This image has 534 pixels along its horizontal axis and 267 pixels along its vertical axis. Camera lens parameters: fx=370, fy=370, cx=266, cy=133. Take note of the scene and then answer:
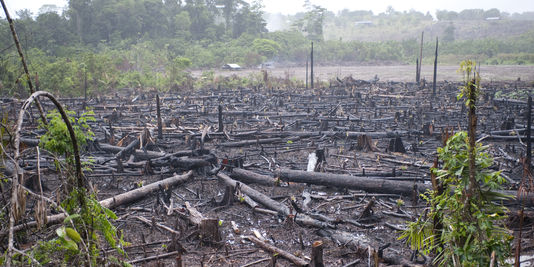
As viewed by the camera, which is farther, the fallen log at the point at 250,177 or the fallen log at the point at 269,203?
the fallen log at the point at 250,177

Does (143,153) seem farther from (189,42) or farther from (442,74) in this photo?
(189,42)

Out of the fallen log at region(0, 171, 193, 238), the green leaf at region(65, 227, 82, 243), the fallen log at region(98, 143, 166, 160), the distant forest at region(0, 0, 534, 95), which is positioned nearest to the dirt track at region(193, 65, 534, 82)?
the distant forest at region(0, 0, 534, 95)

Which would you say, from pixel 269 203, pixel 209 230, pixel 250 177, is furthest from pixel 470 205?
pixel 250 177

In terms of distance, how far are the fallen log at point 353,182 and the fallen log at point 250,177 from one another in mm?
240

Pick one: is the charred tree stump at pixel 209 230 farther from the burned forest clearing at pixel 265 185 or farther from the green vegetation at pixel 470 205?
the green vegetation at pixel 470 205

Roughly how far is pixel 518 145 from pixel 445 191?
9.54m

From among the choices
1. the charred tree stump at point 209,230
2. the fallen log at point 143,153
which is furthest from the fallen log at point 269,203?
the fallen log at point 143,153

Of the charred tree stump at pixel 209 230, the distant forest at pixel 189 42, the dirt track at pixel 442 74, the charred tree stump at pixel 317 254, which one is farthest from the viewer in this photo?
the dirt track at pixel 442 74

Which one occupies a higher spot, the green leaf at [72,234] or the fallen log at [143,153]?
the green leaf at [72,234]

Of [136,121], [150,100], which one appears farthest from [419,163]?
[150,100]

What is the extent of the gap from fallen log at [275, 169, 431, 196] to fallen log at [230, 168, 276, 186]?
0.24m

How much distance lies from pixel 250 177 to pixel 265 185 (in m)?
0.38

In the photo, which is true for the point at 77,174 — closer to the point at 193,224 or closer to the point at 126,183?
the point at 193,224

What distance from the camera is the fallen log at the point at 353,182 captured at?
753 cm
